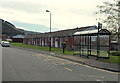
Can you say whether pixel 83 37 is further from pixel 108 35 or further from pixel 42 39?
pixel 42 39

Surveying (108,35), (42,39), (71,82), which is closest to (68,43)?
(42,39)

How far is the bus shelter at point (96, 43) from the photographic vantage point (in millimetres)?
21703

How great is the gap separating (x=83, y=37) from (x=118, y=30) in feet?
24.1

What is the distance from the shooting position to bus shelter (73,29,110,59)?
71.2 feet

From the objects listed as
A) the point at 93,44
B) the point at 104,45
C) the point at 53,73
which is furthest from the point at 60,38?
the point at 53,73

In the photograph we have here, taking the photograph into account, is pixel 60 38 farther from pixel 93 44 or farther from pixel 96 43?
pixel 96 43

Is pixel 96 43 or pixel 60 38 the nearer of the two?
pixel 96 43

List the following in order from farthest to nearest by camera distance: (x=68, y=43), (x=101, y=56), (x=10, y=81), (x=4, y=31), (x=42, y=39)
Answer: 1. (x=4, y=31)
2. (x=42, y=39)
3. (x=68, y=43)
4. (x=101, y=56)
5. (x=10, y=81)

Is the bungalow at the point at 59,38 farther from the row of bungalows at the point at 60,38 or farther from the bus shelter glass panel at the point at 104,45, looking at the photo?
the bus shelter glass panel at the point at 104,45

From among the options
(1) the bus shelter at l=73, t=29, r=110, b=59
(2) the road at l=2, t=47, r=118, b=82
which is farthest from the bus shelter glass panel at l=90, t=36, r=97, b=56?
(2) the road at l=2, t=47, r=118, b=82

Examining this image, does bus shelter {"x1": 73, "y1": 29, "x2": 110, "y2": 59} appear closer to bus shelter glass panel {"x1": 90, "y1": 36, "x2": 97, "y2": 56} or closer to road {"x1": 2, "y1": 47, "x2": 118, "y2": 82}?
bus shelter glass panel {"x1": 90, "y1": 36, "x2": 97, "y2": 56}

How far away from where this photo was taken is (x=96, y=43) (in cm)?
2416

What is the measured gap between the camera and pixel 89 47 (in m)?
25.7

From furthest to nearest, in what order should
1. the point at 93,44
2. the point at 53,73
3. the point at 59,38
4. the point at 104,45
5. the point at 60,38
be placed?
the point at 59,38, the point at 60,38, the point at 93,44, the point at 104,45, the point at 53,73
